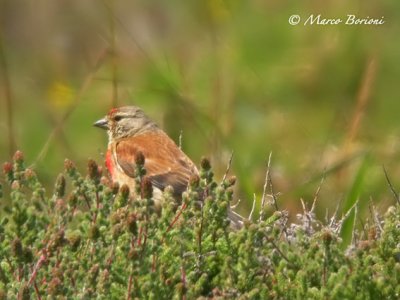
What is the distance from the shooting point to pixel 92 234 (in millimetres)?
3842

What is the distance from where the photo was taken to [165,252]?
4.05 m

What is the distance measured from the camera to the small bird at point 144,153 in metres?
6.83

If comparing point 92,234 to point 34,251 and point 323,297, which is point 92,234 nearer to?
point 34,251

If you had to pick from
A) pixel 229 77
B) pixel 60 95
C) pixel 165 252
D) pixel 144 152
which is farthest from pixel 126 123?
pixel 165 252

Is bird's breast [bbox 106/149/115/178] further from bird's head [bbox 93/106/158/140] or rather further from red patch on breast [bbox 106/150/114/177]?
bird's head [bbox 93/106/158/140]

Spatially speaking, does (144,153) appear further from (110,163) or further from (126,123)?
(126,123)

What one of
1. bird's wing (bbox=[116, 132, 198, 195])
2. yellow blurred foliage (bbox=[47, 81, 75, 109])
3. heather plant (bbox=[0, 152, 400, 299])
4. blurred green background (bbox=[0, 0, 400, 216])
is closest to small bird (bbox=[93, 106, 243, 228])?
bird's wing (bbox=[116, 132, 198, 195])

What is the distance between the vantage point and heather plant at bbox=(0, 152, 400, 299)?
383 centimetres

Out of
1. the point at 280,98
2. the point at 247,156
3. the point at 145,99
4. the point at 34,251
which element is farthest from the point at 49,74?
the point at 34,251

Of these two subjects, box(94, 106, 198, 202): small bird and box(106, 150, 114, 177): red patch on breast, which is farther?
box(106, 150, 114, 177): red patch on breast

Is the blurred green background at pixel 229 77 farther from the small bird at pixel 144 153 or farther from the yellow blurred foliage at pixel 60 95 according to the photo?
the small bird at pixel 144 153

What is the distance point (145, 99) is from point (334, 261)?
5.88 m

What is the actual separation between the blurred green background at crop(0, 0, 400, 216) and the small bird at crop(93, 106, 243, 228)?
0.72 feet

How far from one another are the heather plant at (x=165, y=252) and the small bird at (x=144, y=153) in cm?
231
